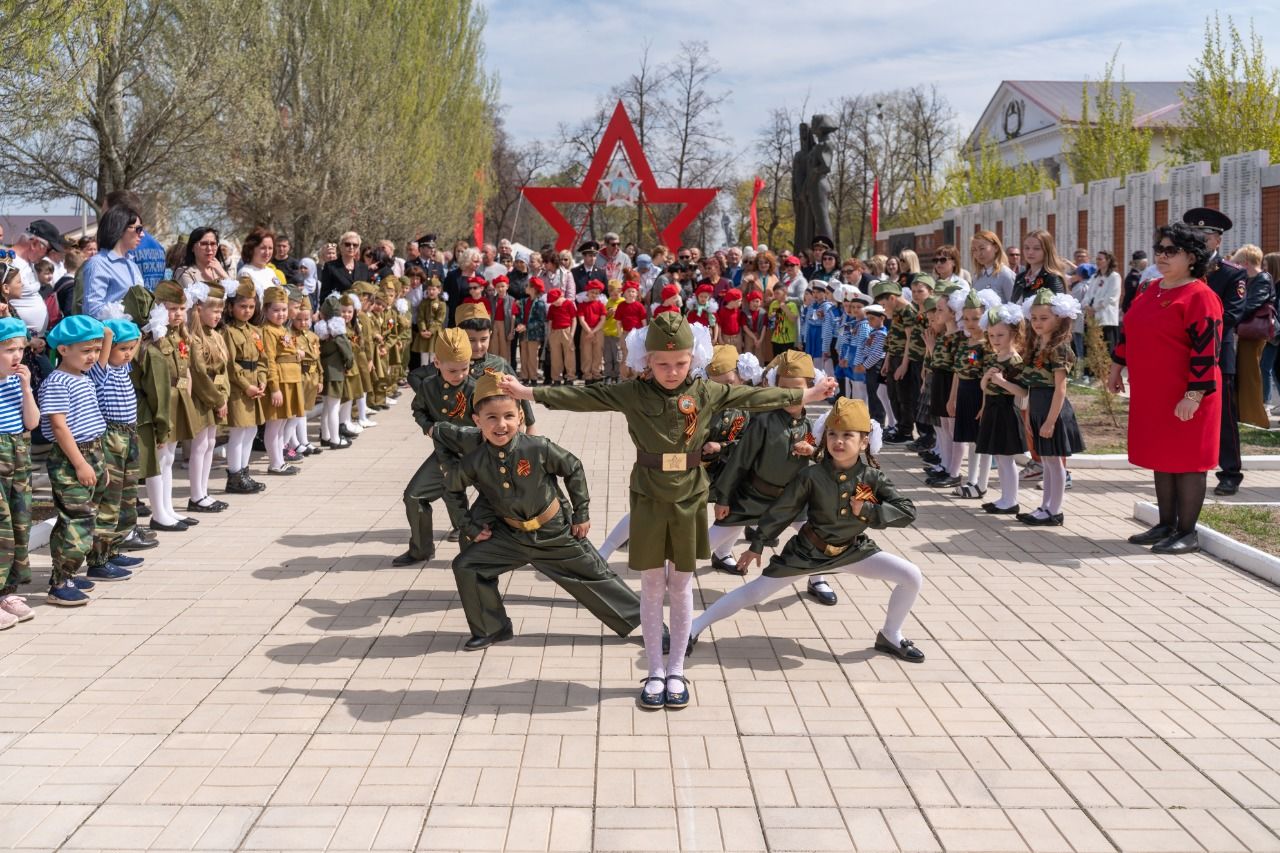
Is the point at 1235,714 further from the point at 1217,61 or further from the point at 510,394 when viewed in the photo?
the point at 1217,61

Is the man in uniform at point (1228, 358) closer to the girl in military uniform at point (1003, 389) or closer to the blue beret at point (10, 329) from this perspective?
the girl in military uniform at point (1003, 389)

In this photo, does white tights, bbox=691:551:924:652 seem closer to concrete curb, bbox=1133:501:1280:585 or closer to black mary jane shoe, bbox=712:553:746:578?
black mary jane shoe, bbox=712:553:746:578

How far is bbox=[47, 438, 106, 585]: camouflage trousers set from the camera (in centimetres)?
642

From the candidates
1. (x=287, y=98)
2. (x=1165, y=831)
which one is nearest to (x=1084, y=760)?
(x=1165, y=831)

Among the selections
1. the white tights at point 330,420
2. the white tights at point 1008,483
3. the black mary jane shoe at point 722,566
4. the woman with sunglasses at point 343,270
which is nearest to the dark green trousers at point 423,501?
the black mary jane shoe at point 722,566

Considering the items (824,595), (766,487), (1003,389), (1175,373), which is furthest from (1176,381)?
(766,487)

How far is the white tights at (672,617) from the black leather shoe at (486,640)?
3.26 ft

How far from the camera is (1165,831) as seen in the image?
3871 mm

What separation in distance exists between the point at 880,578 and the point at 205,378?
17.4 ft

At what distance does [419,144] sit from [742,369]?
27752mm

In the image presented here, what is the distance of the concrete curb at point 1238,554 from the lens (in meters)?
7.07

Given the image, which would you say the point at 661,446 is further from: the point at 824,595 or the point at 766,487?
the point at 824,595

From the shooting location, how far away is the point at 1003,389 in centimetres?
866

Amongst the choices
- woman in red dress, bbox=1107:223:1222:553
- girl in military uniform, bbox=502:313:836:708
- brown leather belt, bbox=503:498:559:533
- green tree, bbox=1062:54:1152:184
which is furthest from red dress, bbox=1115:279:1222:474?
green tree, bbox=1062:54:1152:184
